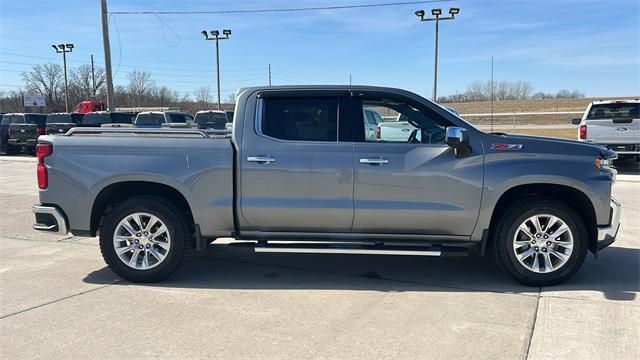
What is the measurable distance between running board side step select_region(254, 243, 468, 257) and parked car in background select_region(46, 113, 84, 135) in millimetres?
19863

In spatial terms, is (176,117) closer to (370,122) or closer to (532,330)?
(370,122)

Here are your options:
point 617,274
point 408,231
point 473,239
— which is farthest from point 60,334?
point 617,274

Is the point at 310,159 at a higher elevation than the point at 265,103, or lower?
lower

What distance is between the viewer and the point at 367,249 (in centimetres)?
505

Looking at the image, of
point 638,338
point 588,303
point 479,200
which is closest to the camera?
point 638,338

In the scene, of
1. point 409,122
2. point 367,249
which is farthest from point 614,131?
point 367,249

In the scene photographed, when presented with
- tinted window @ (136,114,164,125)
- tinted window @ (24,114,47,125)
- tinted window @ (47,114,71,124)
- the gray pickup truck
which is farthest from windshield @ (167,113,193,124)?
the gray pickup truck

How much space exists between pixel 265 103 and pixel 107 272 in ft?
8.28

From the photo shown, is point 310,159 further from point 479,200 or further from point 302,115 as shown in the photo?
point 479,200

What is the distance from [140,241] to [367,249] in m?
2.25

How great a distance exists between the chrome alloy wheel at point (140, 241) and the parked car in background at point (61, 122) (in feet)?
62.1

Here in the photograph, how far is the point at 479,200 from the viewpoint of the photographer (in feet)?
16.4

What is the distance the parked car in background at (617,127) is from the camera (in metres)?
13.7

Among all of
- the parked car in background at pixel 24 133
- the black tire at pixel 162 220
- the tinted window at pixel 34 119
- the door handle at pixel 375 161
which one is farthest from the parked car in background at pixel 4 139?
the door handle at pixel 375 161
